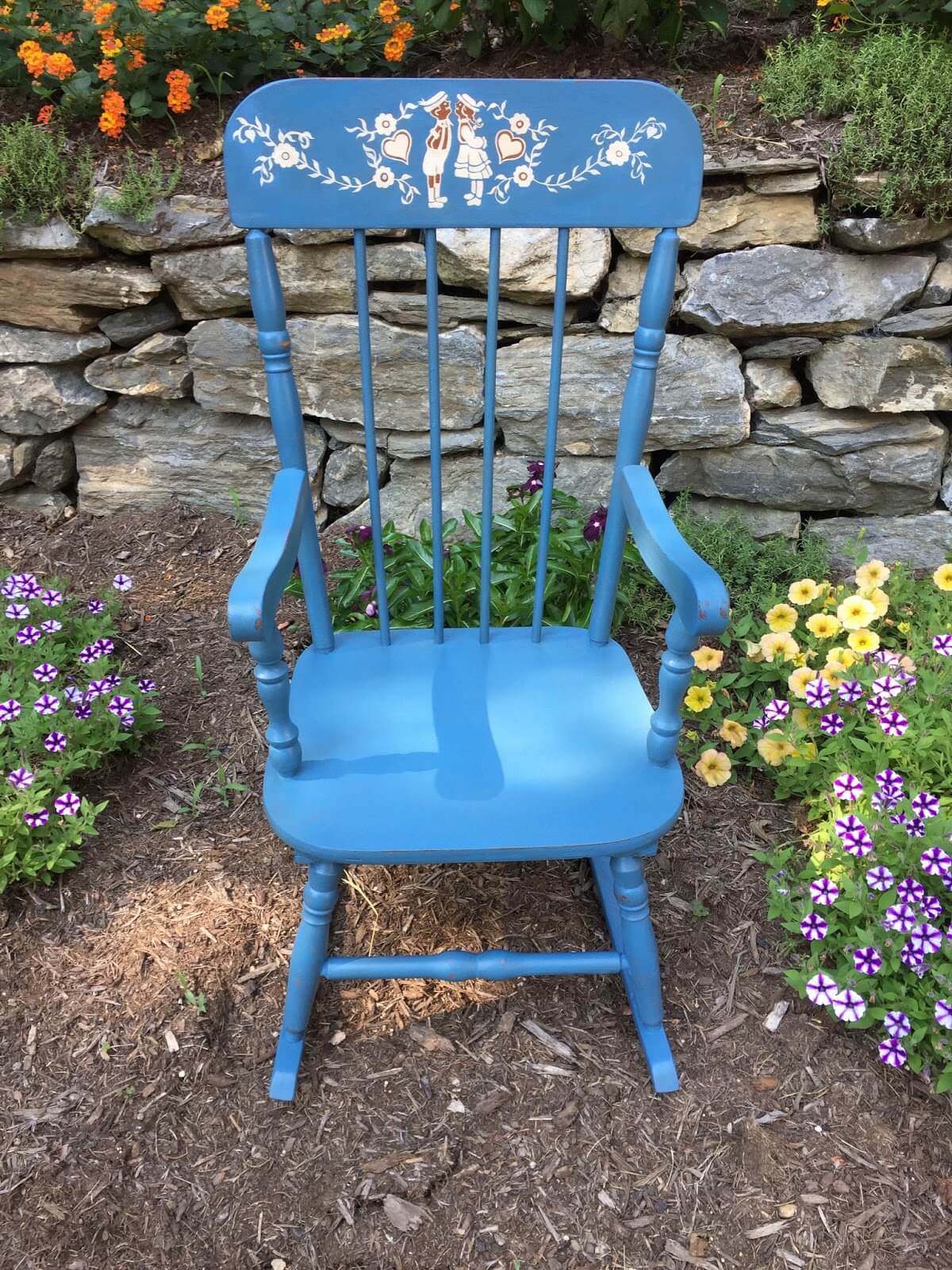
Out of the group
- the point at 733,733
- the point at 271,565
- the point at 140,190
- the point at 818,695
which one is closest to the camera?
the point at 271,565

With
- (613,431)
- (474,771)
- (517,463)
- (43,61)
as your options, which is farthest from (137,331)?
(474,771)

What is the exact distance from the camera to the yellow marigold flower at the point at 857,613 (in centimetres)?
194

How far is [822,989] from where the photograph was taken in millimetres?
1507

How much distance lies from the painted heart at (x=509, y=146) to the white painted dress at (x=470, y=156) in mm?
22

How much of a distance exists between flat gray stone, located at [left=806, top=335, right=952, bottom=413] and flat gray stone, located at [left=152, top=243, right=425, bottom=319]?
3.36 ft

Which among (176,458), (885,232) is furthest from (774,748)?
(176,458)

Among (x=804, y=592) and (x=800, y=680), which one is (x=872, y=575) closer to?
(x=804, y=592)

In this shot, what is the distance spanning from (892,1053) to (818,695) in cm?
67

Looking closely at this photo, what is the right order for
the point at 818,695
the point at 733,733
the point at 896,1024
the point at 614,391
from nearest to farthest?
the point at 896,1024, the point at 818,695, the point at 733,733, the point at 614,391

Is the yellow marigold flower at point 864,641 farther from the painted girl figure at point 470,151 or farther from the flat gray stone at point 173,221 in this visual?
the flat gray stone at point 173,221

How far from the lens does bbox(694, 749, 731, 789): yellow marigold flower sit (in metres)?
1.93

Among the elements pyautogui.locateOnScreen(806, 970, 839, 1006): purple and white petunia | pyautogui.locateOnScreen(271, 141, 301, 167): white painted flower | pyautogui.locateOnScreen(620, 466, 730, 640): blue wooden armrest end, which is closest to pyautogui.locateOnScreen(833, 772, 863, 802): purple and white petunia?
pyautogui.locateOnScreen(806, 970, 839, 1006): purple and white petunia

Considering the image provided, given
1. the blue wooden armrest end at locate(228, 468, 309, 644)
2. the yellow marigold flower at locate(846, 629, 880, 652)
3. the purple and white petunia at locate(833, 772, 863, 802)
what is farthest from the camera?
the yellow marigold flower at locate(846, 629, 880, 652)

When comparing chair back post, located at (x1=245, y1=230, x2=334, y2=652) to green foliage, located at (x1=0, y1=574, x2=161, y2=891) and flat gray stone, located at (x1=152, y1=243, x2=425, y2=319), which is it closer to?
green foliage, located at (x1=0, y1=574, x2=161, y2=891)
